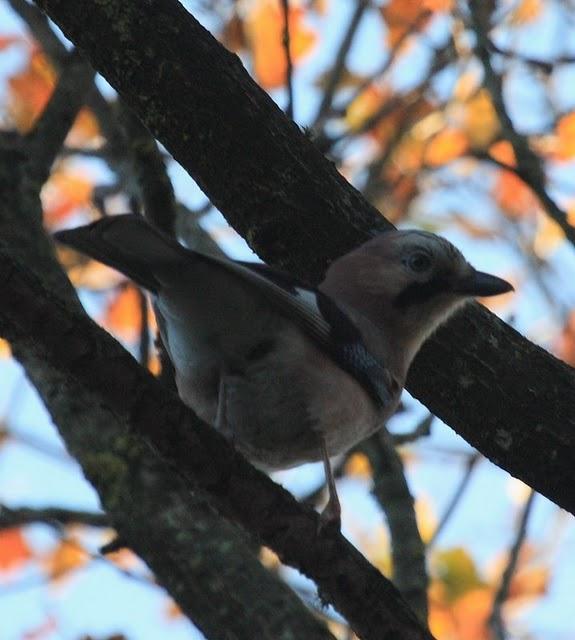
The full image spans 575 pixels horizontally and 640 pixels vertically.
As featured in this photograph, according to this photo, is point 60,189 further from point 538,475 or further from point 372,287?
point 538,475

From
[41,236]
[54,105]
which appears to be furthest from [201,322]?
[54,105]

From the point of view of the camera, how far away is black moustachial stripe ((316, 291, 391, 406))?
14.3 ft

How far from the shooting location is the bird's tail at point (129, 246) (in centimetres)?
338

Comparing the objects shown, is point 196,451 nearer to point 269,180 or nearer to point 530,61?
point 269,180

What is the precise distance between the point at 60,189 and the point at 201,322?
220 inches

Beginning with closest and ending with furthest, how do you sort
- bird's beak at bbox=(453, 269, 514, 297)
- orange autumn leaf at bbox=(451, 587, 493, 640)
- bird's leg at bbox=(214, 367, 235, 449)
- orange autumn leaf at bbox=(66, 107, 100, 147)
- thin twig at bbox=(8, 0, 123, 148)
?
bird's leg at bbox=(214, 367, 235, 449)
bird's beak at bbox=(453, 269, 514, 297)
thin twig at bbox=(8, 0, 123, 148)
orange autumn leaf at bbox=(451, 587, 493, 640)
orange autumn leaf at bbox=(66, 107, 100, 147)

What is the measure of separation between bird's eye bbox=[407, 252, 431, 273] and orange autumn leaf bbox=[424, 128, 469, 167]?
12.6ft

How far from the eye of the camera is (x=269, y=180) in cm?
445

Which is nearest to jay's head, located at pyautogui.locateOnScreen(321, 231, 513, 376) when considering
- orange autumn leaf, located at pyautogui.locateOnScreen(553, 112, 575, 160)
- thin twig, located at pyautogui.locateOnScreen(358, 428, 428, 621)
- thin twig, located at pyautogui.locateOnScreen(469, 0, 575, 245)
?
thin twig, located at pyautogui.locateOnScreen(469, 0, 575, 245)

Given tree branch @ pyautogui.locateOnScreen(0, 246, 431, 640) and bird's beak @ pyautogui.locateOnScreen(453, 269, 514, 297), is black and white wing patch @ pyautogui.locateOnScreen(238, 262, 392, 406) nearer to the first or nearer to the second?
bird's beak @ pyautogui.locateOnScreen(453, 269, 514, 297)

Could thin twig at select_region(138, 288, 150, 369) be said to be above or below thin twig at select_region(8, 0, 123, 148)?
below

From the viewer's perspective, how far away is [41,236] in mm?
5594

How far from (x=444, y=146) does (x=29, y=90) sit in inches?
123

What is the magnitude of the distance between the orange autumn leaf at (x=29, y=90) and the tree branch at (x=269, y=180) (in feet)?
12.9
